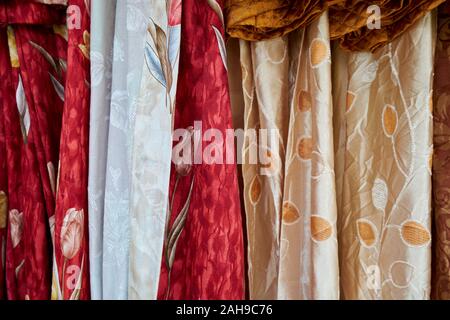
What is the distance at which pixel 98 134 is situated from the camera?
52 centimetres

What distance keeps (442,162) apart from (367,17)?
26 cm

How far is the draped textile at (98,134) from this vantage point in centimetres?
52

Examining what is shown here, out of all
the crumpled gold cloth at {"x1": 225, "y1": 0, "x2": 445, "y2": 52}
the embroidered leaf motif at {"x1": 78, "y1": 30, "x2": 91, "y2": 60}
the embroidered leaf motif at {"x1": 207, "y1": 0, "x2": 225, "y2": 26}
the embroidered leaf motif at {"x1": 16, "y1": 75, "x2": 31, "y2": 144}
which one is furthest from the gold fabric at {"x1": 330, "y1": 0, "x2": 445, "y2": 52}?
the embroidered leaf motif at {"x1": 16, "y1": 75, "x2": 31, "y2": 144}

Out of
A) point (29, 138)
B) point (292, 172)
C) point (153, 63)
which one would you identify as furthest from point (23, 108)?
point (292, 172)

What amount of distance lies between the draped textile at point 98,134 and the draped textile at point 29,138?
0.12 metres

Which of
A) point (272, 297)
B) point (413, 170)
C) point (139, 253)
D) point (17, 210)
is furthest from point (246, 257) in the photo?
point (17, 210)

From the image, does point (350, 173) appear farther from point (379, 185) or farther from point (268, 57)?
point (268, 57)

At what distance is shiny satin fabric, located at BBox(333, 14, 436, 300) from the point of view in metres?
0.52

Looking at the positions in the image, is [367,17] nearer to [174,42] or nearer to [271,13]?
[271,13]

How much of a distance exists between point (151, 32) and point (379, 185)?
0.45 metres

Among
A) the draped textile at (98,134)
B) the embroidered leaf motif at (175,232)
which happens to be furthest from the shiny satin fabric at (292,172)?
the draped textile at (98,134)

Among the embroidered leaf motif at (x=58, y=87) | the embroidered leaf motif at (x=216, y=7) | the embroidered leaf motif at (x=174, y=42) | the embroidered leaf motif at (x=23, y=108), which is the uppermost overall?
the embroidered leaf motif at (x=216, y=7)

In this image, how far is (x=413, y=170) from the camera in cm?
52

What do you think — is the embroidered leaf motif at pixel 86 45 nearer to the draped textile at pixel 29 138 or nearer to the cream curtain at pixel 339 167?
the draped textile at pixel 29 138
